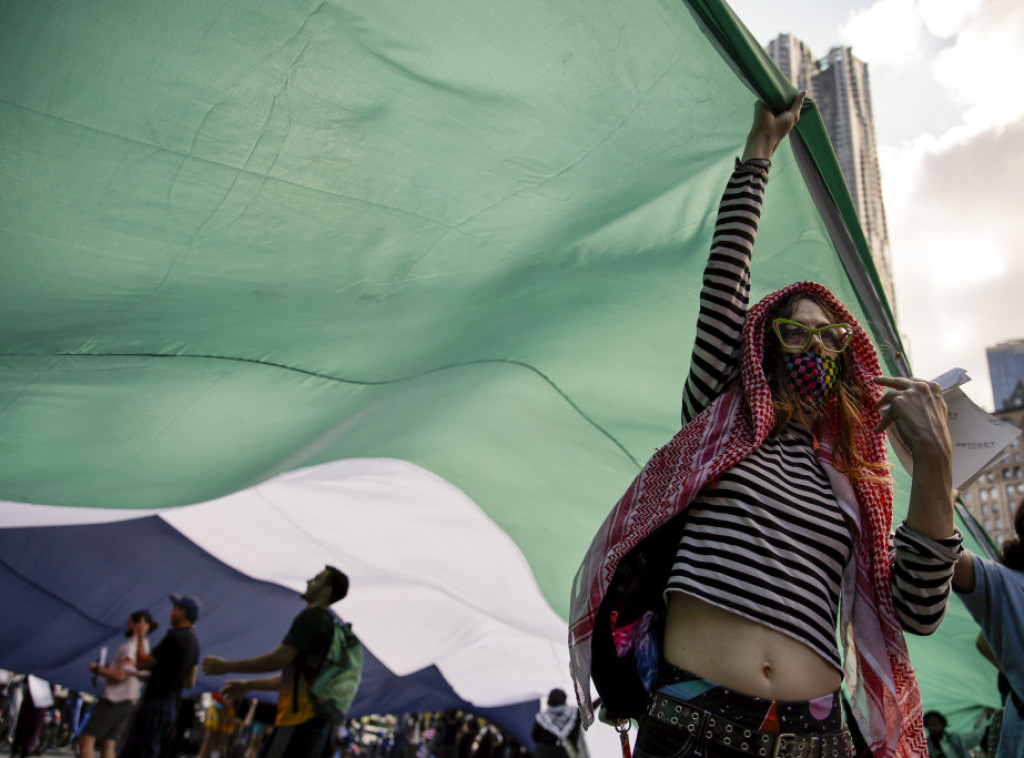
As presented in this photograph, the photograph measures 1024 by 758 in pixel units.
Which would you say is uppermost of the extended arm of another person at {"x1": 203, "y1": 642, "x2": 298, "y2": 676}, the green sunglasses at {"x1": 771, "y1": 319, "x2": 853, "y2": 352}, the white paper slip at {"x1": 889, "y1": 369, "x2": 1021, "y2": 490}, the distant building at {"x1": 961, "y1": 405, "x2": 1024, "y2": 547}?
the distant building at {"x1": 961, "y1": 405, "x2": 1024, "y2": 547}

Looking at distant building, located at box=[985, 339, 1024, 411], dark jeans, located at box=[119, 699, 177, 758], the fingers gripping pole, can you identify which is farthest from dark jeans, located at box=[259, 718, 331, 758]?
distant building, located at box=[985, 339, 1024, 411]

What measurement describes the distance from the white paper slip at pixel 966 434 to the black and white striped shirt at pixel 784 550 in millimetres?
368

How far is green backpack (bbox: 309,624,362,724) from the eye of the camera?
3758mm

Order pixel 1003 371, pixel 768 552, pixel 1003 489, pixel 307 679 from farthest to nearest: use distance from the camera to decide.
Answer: pixel 1003 371 → pixel 1003 489 → pixel 307 679 → pixel 768 552

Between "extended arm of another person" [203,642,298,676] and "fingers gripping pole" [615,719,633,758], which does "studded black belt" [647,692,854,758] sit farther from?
"extended arm of another person" [203,642,298,676]

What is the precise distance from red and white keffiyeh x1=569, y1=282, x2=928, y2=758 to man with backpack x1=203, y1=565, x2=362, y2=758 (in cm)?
218

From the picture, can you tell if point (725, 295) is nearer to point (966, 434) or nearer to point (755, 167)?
point (755, 167)

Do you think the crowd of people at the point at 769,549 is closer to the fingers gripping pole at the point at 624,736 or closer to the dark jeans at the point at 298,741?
the fingers gripping pole at the point at 624,736

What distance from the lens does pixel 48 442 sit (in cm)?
327

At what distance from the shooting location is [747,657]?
1.60m

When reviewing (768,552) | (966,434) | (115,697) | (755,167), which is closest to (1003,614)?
(966,434)

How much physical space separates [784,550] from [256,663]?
8.62 ft

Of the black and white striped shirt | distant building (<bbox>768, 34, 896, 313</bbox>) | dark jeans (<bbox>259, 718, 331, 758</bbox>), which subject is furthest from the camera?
distant building (<bbox>768, 34, 896, 313</bbox>)

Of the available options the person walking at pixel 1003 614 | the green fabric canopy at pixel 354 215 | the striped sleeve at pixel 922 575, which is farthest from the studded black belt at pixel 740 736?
the green fabric canopy at pixel 354 215
